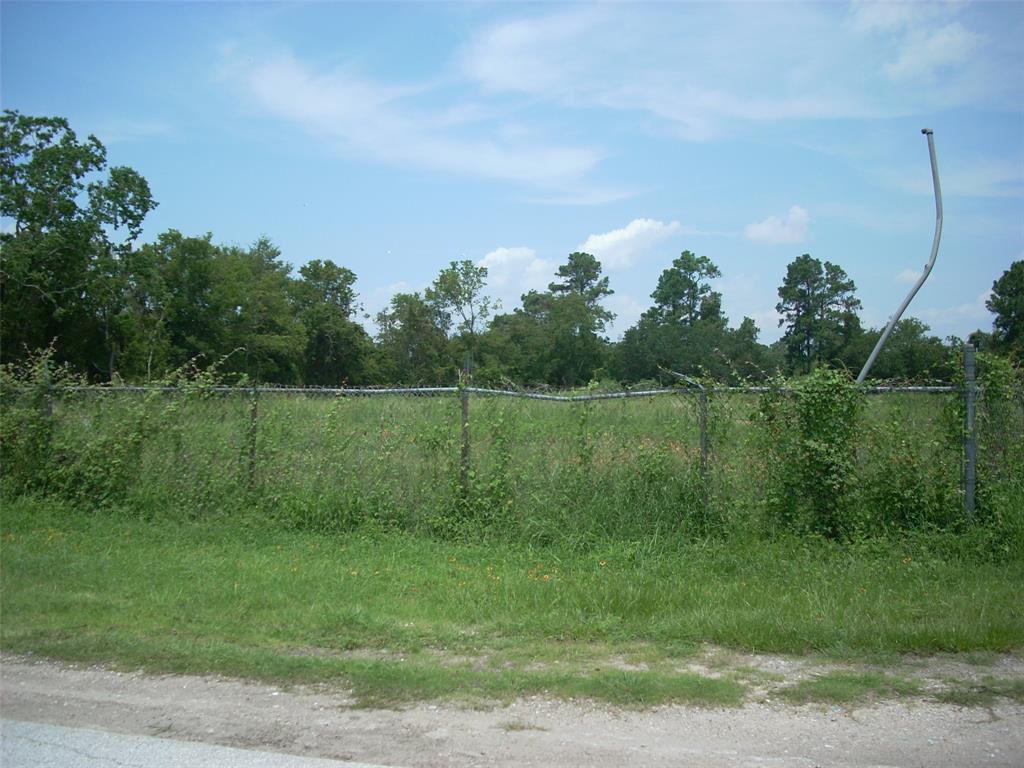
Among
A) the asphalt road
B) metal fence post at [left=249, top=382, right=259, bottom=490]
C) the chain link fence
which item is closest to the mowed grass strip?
the chain link fence

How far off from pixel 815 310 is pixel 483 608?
10854 mm

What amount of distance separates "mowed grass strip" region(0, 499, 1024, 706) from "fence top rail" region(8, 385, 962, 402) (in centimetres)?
165

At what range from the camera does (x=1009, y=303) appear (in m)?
20.2

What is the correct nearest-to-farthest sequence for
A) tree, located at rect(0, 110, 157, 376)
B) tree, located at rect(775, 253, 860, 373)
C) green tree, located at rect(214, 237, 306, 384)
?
tree, located at rect(775, 253, 860, 373), tree, located at rect(0, 110, 157, 376), green tree, located at rect(214, 237, 306, 384)

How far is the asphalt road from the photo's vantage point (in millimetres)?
3795

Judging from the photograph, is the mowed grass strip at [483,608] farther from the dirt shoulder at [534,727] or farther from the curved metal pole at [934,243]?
the curved metal pole at [934,243]

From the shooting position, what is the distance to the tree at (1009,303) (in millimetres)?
19078

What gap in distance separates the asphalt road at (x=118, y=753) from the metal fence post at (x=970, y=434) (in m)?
6.70

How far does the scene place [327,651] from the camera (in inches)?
209

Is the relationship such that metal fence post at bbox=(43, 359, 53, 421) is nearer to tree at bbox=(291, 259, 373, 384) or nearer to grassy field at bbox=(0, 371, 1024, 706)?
grassy field at bbox=(0, 371, 1024, 706)

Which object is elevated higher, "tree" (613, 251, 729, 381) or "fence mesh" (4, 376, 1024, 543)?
"tree" (613, 251, 729, 381)

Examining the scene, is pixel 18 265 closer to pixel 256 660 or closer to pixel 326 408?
pixel 326 408

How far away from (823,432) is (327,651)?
17.6ft

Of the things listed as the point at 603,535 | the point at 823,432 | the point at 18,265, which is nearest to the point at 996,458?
the point at 823,432
